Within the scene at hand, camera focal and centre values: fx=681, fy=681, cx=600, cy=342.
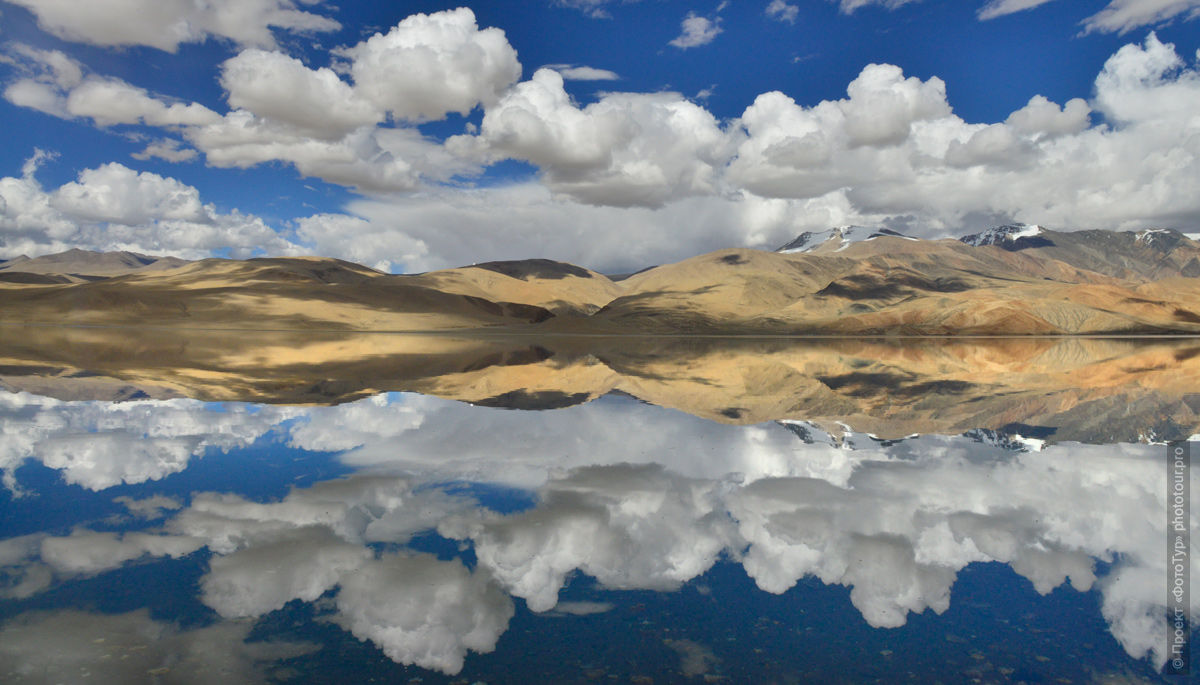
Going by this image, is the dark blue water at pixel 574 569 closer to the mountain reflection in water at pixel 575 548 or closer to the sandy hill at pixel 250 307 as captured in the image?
the mountain reflection in water at pixel 575 548

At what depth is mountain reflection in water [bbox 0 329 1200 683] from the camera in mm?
5449

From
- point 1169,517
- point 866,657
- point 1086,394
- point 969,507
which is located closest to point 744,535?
point 866,657

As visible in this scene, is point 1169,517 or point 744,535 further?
point 1169,517

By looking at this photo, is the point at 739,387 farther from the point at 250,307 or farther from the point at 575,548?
the point at 250,307

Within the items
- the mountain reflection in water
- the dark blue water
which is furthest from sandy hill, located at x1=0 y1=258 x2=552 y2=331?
the dark blue water

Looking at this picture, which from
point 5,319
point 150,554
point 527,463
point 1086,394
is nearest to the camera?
point 150,554

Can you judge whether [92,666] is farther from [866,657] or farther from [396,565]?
[866,657]

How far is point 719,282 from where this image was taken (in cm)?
17075

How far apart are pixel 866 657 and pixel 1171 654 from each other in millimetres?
2551

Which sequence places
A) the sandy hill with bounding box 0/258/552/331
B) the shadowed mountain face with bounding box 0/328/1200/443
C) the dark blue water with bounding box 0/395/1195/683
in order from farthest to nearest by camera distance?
1. the sandy hill with bounding box 0/258/552/331
2. the shadowed mountain face with bounding box 0/328/1200/443
3. the dark blue water with bounding box 0/395/1195/683

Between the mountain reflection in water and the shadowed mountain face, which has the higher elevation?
the shadowed mountain face

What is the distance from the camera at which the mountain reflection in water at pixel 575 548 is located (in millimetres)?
5449

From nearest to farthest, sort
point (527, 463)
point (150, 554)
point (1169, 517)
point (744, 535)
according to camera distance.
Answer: point (150, 554) → point (744, 535) → point (1169, 517) → point (527, 463)

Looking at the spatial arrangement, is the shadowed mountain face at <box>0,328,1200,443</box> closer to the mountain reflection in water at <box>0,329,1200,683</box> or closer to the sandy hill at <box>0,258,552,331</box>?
the mountain reflection in water at <box>0,329,1200,683</box>
